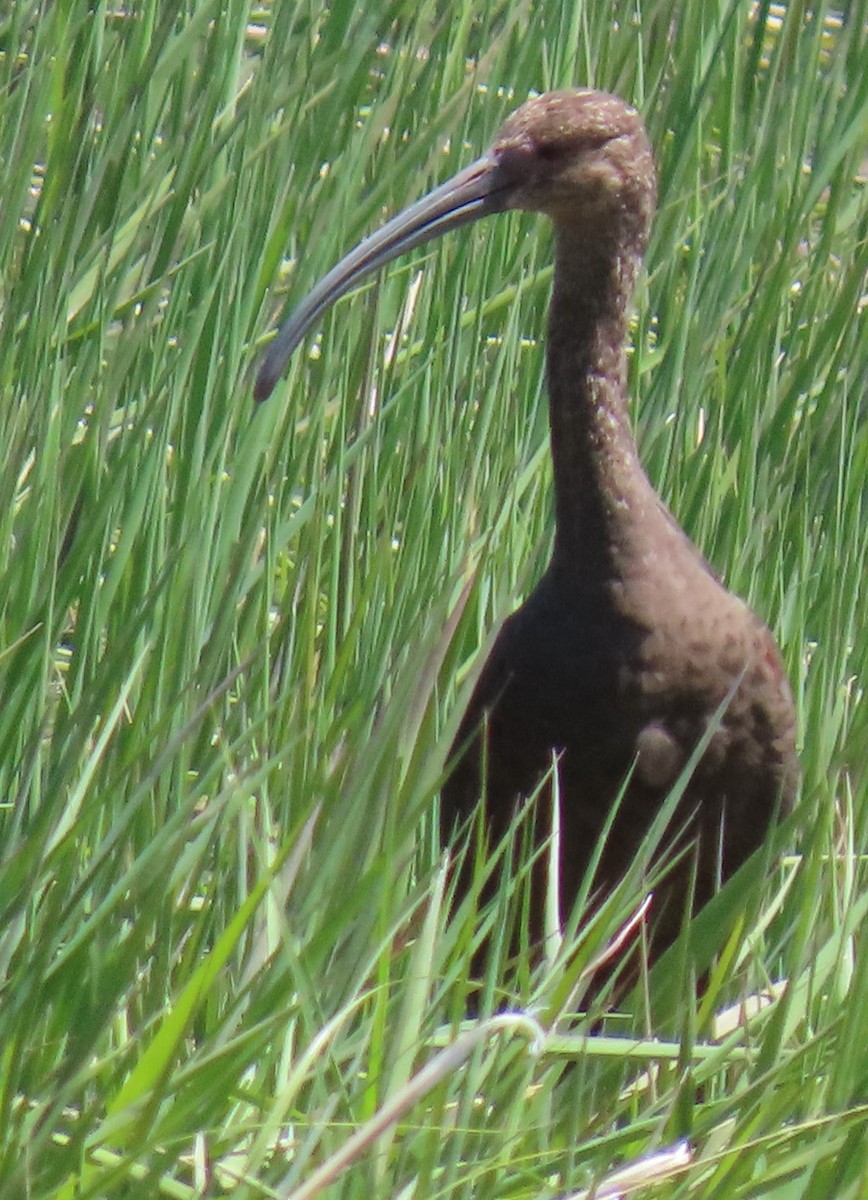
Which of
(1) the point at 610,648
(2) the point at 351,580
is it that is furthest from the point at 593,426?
(2) the point at 351,580

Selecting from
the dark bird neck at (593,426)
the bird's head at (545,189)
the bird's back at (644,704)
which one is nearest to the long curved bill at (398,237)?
the bird's head at (545,189)

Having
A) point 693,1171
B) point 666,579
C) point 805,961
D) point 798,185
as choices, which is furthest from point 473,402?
point 693,1171

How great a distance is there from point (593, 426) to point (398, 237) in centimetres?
29

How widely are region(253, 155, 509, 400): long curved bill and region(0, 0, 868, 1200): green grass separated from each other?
0.10ft

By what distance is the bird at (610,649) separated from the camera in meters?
1.88

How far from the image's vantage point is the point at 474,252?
1831mm

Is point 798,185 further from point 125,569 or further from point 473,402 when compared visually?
point 125,569

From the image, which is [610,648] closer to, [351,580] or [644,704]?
[644,704]

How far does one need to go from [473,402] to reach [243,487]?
0.29m

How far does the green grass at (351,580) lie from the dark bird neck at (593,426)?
4 cm

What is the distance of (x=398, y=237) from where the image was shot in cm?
173

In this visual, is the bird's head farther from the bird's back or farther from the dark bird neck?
the bird's back

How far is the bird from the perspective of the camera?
1880 millimetres

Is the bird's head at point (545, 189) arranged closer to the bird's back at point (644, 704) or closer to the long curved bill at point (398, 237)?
the long curved bill at point (398, 237)
